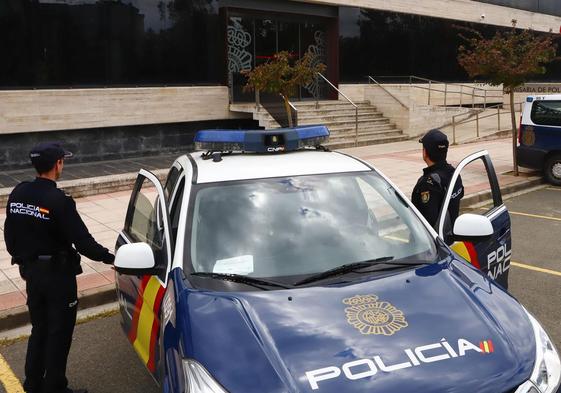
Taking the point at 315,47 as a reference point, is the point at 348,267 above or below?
below

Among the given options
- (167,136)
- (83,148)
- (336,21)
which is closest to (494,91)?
(336,21)

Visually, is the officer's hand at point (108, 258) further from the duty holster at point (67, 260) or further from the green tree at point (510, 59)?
the green tree at point (510, 59)

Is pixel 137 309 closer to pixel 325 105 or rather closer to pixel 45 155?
pixel 45 155

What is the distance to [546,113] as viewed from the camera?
38.8ft

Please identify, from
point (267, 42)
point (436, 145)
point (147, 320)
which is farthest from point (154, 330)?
point (267, 42)

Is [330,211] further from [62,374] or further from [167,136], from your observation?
[167,136]

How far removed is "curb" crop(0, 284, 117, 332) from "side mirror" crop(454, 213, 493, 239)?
12.2 ft

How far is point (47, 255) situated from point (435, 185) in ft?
9.43

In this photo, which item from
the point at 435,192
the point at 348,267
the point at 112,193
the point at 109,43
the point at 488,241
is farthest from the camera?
the point at 109,43

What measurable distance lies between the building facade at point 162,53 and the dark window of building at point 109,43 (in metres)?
0.02

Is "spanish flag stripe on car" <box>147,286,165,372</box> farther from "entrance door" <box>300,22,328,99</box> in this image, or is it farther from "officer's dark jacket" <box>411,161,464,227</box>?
"entrance door" <box>300,22,328,99</box>

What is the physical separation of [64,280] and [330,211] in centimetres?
178

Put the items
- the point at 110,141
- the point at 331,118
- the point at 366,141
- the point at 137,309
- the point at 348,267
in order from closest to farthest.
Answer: the point at 348,267 → the point at 137,309 → the point at 110,141 → the point at 366,141 → the point at 331,118

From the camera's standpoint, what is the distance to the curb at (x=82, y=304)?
5156 mm
